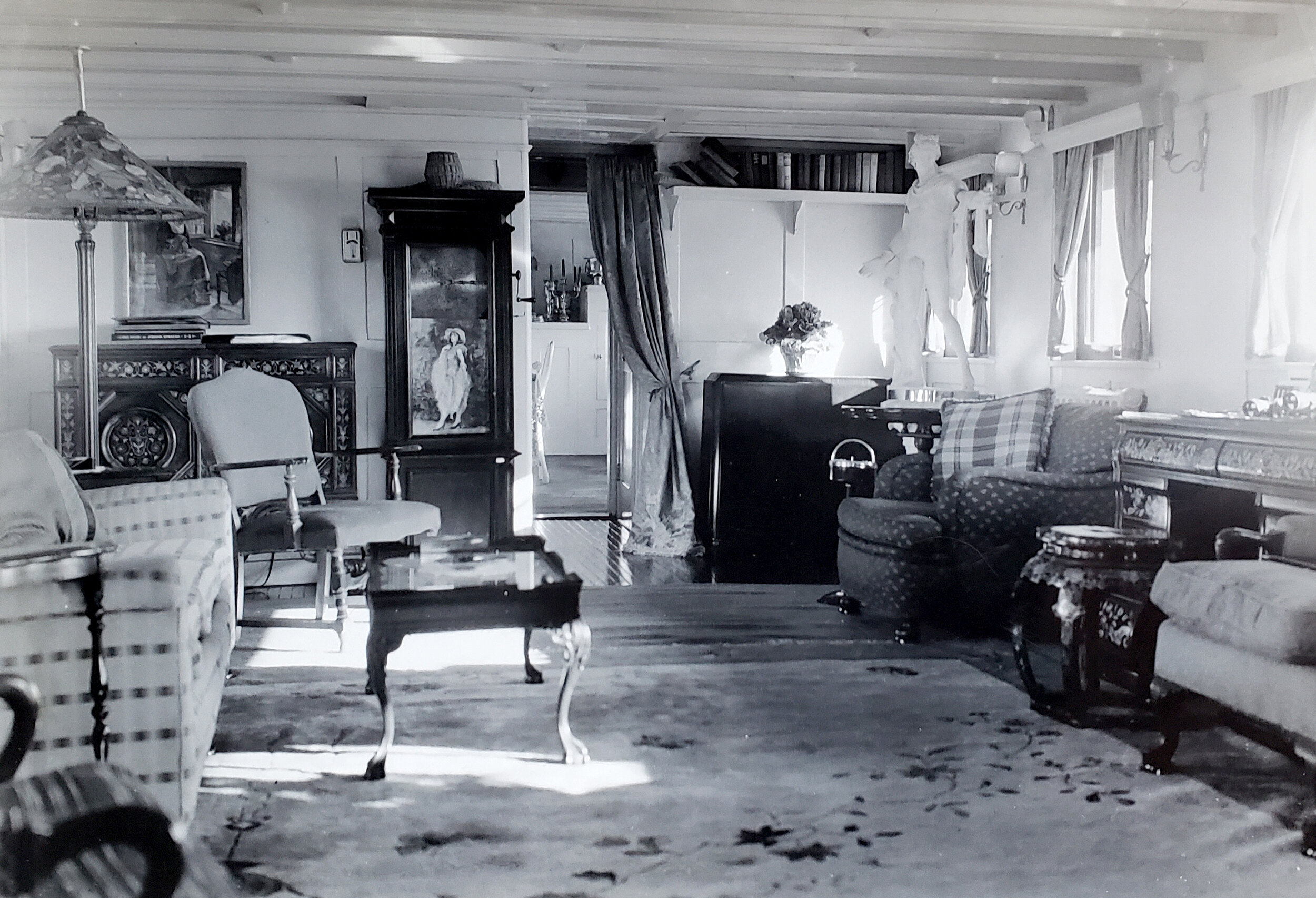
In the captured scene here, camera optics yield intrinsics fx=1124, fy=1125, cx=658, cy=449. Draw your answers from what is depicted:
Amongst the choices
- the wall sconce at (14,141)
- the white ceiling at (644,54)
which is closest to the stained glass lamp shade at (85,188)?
the white ceiling at (644,54)

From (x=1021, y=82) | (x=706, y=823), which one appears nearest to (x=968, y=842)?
(x=706, y=823)

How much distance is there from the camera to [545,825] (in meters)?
2.57

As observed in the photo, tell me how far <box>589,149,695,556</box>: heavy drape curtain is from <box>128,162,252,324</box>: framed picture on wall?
2.09 meters

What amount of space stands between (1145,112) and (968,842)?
354cm

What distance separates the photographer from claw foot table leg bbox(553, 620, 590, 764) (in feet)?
9.82

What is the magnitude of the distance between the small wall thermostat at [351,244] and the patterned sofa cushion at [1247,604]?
430cm

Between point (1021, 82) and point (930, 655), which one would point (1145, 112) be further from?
point (930, 655)

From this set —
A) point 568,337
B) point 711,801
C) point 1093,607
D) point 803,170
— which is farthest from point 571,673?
point 568,337

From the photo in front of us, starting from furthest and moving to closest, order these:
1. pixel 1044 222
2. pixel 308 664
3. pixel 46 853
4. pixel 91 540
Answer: pixel 1044 222 < pixel 308 664 < pixel 91 540 < pixel 46 853

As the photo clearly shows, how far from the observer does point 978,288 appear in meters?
6.45

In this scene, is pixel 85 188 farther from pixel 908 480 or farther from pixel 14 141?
pixel 908 480

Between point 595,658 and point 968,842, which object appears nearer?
point 968,842

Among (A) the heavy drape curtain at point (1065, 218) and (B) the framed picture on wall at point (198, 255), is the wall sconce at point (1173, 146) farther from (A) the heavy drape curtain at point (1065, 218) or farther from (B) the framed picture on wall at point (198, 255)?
(B) the framed picture on wall at point (198, 255)

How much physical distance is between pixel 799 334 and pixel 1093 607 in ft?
11.7
